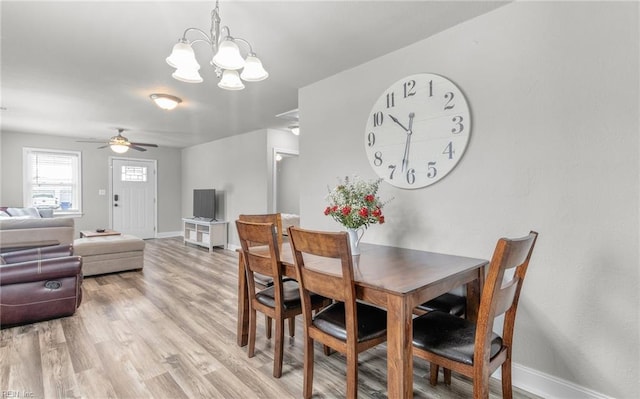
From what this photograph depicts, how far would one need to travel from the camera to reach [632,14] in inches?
61.7

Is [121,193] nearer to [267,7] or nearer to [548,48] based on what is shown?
[267,7]

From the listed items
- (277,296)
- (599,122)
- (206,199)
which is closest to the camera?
(599,122)

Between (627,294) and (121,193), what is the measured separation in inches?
339

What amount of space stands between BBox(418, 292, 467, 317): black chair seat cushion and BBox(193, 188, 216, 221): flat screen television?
17.6ft

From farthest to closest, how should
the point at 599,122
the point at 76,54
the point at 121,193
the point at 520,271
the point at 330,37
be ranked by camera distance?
the point at 121,193 < the point at 76,54 < the point at 330,37 < the point at 599,122 < the point at 520,271

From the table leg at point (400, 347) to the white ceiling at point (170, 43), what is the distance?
1.82m

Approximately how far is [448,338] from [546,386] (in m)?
0.91

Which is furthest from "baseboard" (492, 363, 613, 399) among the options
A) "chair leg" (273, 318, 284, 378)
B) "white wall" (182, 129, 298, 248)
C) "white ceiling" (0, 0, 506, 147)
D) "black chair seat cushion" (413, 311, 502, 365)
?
"white wall" (182, 129, 298, 248)

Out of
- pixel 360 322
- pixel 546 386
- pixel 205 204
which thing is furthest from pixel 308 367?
pixel 205 204

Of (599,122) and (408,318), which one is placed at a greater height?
(599,122)

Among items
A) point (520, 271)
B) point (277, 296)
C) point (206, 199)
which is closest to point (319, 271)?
point (277, 296)

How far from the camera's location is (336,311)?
1.76 metres

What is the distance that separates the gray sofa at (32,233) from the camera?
322cm

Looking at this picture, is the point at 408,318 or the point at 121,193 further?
the point at 121,193
